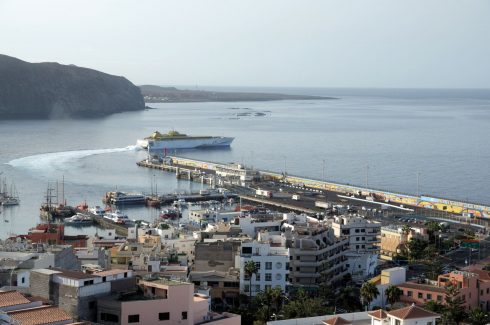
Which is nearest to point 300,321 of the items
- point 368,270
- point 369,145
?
point 368,270

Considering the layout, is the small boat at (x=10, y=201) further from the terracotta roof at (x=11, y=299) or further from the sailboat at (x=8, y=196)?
the terracotta roof at (x=11, y=299)

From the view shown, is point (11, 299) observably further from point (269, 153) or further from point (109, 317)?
point (269, 153)

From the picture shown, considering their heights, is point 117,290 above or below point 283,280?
above

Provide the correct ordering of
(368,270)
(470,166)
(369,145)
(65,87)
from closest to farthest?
(368,270)
(470,166)
(369,145)
(65,87)

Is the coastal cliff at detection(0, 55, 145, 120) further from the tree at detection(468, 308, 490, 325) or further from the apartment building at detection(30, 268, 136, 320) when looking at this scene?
the apartment building at detection(30, 268, 136, 320)

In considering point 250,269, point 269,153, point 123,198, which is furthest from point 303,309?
point 269,153

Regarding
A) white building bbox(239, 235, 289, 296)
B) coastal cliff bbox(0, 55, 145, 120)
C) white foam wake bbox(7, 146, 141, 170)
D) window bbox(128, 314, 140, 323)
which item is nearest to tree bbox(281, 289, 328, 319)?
white building bbox(239, 235, 289, 296)

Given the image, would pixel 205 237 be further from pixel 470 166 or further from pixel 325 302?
pixel 470 166
